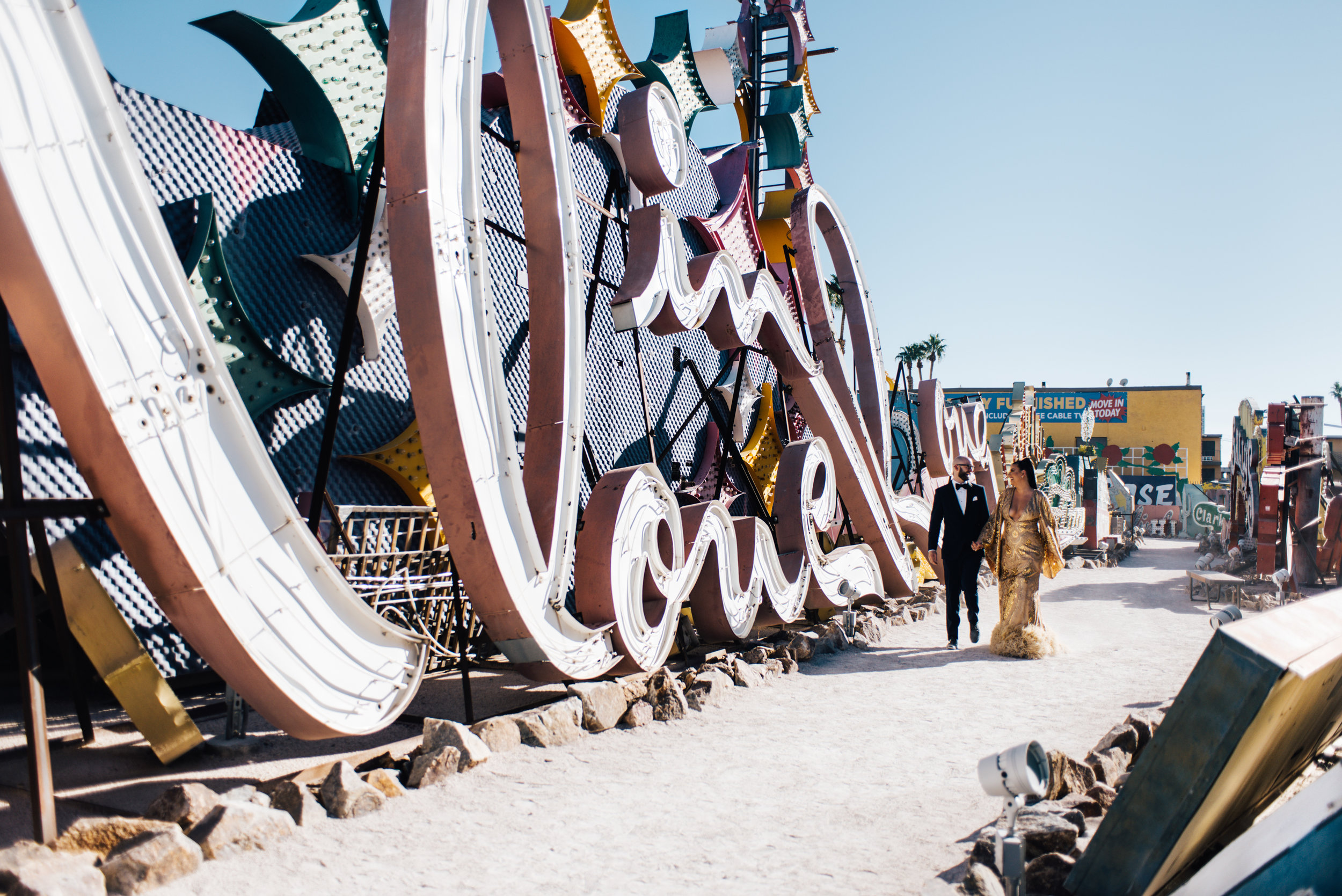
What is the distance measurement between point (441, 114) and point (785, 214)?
868 cm

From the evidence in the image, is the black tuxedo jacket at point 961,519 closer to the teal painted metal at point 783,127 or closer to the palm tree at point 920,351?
the teal painted metal at point 783,127

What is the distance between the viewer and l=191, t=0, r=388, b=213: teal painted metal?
5.70 m

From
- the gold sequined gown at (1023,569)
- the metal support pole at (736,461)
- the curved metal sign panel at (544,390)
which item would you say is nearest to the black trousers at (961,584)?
the gold sequined gown at (1023,569)

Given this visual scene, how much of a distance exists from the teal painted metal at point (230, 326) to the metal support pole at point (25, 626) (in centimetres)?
202

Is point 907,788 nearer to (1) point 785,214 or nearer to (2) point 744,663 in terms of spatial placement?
(2) point 744,663

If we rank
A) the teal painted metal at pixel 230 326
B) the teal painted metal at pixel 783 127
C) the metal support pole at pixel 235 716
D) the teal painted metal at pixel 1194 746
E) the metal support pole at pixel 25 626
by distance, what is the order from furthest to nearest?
the teal painted metal at pixel 783 127 → the teal painted metal at pixel 230 326 → the metal support pole at pixel 235 716 → the metal support pole at pixel 25 626 → the teal painted metal at pixel 1194 746

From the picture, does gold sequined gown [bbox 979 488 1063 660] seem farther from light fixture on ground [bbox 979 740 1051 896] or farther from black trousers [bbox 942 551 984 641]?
light fixture on ground [bbox 979 740 1051 896]

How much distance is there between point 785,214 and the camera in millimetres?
12281

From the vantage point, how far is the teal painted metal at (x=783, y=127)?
41.3 ft

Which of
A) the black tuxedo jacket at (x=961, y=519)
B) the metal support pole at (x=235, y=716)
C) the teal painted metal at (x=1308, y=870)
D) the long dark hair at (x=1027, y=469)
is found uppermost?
the long dark hair at (x=1027, y=469)

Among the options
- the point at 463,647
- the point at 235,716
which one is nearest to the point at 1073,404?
the point at 463,647

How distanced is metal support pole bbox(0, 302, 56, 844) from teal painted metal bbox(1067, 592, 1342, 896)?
3.30m

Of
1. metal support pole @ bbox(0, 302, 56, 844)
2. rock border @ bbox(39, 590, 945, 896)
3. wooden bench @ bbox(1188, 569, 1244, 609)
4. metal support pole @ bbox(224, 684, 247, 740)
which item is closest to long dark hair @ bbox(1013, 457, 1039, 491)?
rock border @ bbox(39, 590, 945, 896)

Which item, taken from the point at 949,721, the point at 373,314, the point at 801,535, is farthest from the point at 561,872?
the point at 801,535
